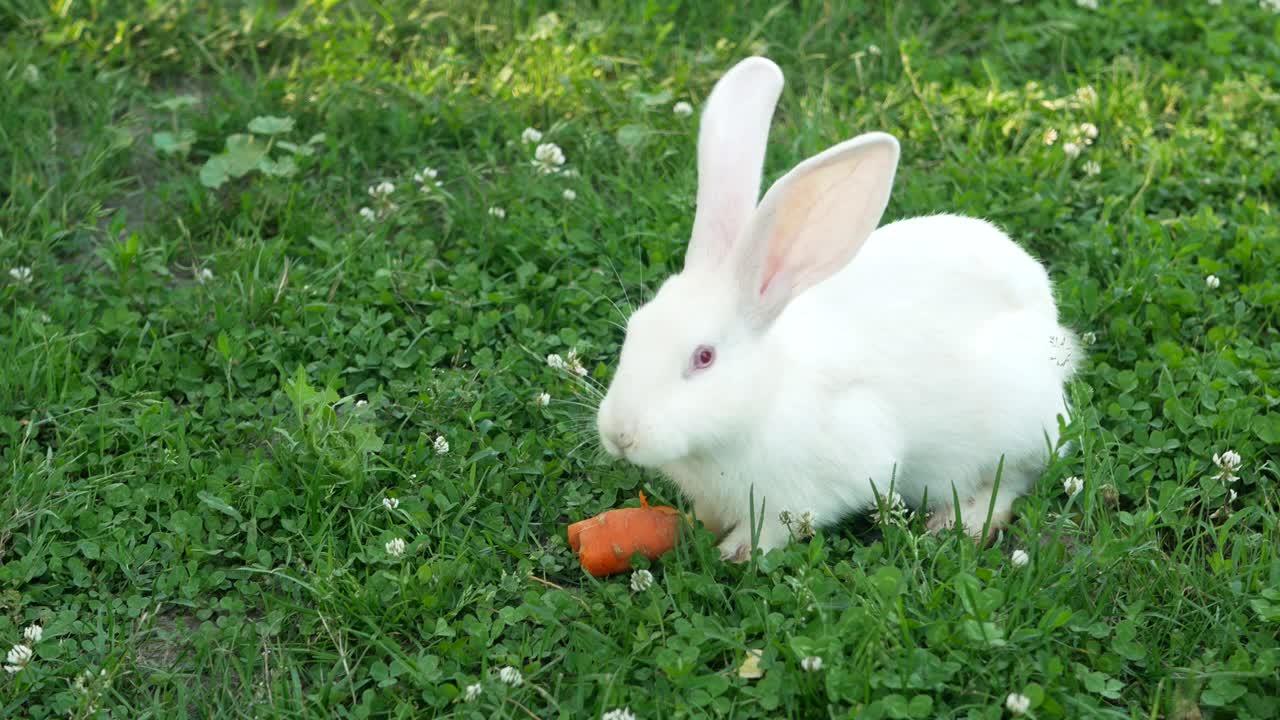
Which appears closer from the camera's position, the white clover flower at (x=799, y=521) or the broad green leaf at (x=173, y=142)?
the white clover flower at (x=799, y=521)

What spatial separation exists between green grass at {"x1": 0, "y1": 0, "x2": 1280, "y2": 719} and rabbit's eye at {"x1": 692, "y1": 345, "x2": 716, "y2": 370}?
0.55m

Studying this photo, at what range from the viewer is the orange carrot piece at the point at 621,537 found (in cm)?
370

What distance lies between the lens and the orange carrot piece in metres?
3.70

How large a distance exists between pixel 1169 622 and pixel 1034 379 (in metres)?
0.78

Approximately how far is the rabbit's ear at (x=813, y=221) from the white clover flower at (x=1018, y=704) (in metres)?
1.13

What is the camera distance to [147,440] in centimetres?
418

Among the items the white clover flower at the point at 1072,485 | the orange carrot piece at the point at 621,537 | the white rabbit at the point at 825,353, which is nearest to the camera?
the white rabbit at the point at 825,353

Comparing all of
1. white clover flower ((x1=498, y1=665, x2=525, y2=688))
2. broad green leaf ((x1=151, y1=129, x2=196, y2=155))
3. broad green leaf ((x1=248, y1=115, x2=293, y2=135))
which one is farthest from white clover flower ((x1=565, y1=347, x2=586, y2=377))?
broad green leaf ((x1=151, y1=129, x2=196, y2=155))

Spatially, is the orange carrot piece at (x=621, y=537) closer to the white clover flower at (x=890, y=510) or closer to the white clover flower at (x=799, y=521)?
the white clover flower at (x=799, y=521)

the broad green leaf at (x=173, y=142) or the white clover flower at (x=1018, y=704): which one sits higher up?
the white clover flower at (x=1018, y=704)

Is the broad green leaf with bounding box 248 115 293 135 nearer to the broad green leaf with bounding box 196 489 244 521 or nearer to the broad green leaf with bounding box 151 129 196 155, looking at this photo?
the broad green leaf with bounding box 151 129 196 155

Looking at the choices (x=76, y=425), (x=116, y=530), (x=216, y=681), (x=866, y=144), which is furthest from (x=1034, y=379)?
(x=76, y=425)

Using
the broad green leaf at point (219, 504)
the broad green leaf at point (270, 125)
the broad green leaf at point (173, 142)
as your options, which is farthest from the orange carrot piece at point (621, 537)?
the broad green leaf at point (173, 142)

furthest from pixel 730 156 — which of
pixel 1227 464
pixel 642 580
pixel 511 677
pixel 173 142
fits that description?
pixel 173 142
